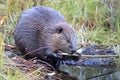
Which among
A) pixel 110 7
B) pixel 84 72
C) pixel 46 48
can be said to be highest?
pixel 110 7

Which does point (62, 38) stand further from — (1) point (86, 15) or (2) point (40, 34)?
(1) point (86, 15)

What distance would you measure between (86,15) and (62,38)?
1700 mm

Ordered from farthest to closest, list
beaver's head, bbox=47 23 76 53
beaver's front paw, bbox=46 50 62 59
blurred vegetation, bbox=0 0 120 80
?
1. blurred vegetation, bbox=0 0 120 80
2. beaver's front paw, bbox=46 50 62 59
3. beaver's head, bbox=47 23 76 53

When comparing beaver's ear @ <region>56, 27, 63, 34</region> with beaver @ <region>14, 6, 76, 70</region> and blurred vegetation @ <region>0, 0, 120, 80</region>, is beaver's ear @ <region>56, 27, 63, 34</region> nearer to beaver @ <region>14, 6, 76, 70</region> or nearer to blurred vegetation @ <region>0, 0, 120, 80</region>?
beaver @ <region>14, 6, 76, 70</region>

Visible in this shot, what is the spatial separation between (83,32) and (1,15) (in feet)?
3.92

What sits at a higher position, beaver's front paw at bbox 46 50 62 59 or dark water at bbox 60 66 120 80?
beaver's front paw at bbox 46 50 62 59

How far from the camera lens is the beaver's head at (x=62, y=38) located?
4.12m

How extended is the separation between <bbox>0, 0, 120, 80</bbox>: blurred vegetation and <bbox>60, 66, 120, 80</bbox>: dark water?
858 mm

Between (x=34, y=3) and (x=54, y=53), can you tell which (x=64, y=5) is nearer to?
(x=34, y=3)

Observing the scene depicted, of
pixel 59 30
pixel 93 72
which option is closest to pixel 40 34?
pixel 59 30

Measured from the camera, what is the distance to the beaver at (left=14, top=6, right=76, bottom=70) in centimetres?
430

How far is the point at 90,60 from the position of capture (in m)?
4.73

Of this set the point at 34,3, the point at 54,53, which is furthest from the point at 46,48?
the point at 34,3

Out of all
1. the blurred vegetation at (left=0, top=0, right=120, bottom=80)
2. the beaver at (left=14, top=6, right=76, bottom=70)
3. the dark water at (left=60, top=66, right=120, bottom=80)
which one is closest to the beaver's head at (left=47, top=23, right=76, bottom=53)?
the beaver at (left=14, top=6, right=76, bottom=70)
